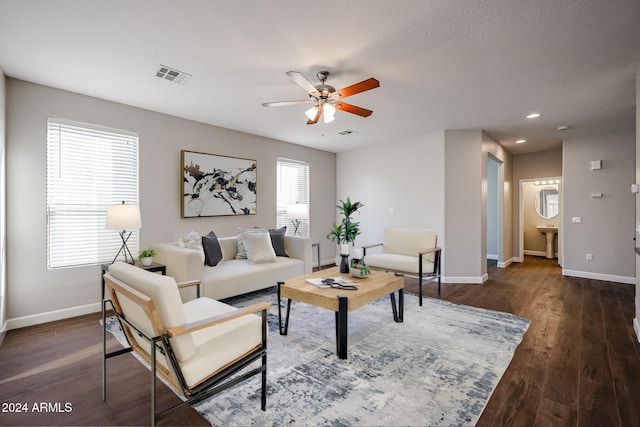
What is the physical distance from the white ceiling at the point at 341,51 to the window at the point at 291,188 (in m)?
1.93

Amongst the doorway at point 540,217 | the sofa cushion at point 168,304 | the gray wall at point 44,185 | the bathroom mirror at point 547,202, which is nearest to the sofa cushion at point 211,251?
the gray wall at point 44,185

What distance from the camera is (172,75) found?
9.84 feet

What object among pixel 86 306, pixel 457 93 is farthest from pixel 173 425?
pixel 457 93

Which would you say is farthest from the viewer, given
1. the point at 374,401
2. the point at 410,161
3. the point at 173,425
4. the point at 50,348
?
the point at 410,161

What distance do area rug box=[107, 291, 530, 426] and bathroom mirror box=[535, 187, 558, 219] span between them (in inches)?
221

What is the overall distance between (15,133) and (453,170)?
577 centimetres

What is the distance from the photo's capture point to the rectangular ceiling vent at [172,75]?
9.43ft

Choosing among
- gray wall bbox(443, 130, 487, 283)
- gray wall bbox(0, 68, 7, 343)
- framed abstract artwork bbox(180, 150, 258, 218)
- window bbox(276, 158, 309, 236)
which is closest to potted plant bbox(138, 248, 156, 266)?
framed abstract artwork bbox(180, 150, 258, 218)

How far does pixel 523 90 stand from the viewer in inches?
132

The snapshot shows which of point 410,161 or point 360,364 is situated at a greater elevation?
point 410,161

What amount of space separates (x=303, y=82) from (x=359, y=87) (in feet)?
Result: 1.58

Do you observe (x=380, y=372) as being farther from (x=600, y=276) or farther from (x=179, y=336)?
(x=600, y=276)

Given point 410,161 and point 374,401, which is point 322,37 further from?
point 410,161

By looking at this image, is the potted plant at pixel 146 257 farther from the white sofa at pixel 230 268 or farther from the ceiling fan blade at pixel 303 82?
the ceiling fan blade at pixel 303 82
